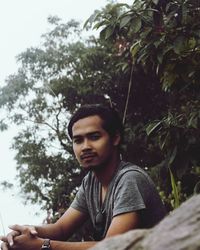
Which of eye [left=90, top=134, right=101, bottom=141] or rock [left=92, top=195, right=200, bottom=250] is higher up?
eye [left=90, top=134, right=101, bottom=141]

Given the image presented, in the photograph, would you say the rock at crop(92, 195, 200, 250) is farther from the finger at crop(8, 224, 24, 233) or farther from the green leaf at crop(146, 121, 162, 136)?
the green leaf at crop(146, 121, 162, 136)

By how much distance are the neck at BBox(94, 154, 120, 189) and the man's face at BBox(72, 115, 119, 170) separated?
2 cm

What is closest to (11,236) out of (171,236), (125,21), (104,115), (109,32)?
(104,115)

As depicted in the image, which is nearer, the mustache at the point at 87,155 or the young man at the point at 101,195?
the young man at the point at 101,195

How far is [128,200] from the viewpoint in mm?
1976

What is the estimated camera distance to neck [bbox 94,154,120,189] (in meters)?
2.21

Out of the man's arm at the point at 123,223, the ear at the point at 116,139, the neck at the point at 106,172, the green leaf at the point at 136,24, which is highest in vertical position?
the green leaf at the point at 136,24

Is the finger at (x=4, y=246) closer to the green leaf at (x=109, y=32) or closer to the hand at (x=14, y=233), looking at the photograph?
the hand at (x=14, y=233)

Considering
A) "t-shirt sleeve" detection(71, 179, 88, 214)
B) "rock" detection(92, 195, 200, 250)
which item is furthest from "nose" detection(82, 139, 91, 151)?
"rock" detection(92, 195, 200, 250)

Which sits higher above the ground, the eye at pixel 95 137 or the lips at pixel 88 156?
the eye at pixel 95 137

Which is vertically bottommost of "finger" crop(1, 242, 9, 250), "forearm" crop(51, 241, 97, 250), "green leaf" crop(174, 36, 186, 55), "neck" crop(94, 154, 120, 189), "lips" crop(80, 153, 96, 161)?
"forearm" crop(51, 241, 97, 250)

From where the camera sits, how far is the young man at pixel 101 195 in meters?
1.96

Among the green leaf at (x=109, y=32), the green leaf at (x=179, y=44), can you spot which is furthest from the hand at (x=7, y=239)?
the green leaf at (x=109, y=32)

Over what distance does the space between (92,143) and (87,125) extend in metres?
0.09
